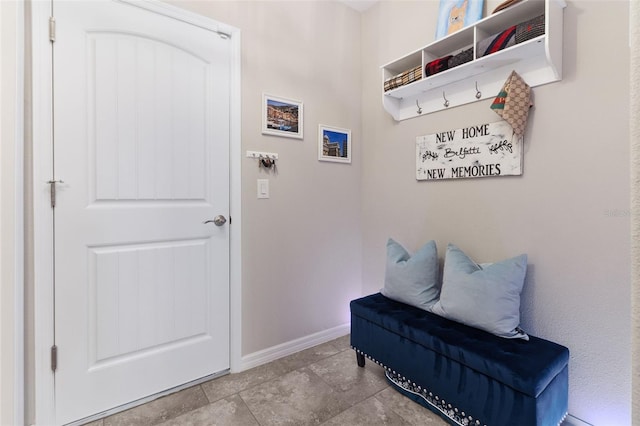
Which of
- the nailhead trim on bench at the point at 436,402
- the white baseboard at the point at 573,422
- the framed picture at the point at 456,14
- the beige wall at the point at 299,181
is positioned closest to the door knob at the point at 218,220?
the beige wall at the point at 299,181

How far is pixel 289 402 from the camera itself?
1.75 m

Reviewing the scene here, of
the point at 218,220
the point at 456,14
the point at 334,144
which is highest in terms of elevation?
the point at 456,14

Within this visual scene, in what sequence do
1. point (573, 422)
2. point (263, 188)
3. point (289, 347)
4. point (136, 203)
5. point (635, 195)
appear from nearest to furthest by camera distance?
point (635, 195)
point (573, 422)
point (136, 203)
point (263, 188)
point (289, 347)

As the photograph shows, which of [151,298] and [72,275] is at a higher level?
[72,275]

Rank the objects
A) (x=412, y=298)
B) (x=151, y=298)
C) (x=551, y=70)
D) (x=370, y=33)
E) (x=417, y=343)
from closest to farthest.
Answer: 1. (x=551, y=70)
2. (x=417, y=343)
3. (x=151, y=298)
4. (x=412, y=298)
5. (x=370, y=33)

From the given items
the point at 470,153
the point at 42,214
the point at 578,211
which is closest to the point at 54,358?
the point at 42,214

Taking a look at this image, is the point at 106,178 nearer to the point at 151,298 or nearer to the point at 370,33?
the point at 151,298

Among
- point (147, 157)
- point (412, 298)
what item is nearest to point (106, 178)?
point (147, 157)

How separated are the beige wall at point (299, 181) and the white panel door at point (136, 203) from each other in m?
0.18

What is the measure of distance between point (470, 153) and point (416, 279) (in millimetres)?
831

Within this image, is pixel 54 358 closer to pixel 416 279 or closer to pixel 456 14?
pixel 416 279

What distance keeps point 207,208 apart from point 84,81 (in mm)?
872

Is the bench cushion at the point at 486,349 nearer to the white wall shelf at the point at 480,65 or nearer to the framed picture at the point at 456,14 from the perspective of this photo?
the white wall shelf at the point at 480,65

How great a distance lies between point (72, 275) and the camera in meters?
1.57
